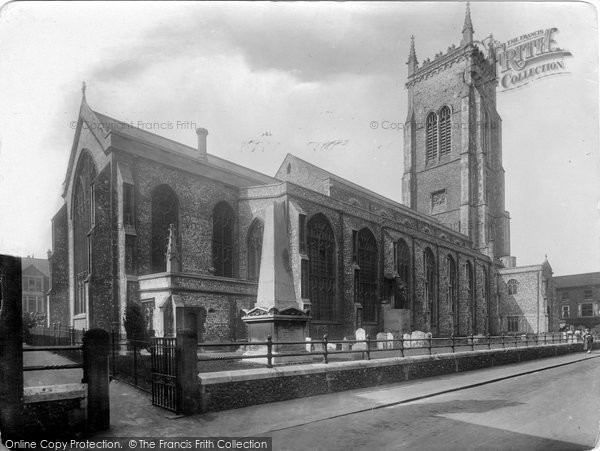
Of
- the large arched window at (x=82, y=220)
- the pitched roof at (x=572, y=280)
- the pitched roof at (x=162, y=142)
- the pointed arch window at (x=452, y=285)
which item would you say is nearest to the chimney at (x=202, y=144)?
the pitched roof at (x=162, y=142)

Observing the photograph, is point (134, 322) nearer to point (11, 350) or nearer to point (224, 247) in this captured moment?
point (224, 247)

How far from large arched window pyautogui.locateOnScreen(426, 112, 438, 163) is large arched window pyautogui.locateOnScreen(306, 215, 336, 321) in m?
26.7

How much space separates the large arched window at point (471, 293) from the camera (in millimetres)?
41000

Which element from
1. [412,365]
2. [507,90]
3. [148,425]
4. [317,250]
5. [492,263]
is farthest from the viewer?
[492,263]

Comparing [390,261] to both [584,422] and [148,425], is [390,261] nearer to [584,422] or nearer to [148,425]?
[584,422]

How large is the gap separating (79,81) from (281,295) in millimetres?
7863

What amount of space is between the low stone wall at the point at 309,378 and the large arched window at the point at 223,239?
1266cm

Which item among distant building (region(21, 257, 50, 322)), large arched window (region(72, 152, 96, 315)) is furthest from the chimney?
distant building (region(21, 257, 50, 322))

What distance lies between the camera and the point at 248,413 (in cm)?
834

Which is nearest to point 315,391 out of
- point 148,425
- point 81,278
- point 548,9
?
point 148,425

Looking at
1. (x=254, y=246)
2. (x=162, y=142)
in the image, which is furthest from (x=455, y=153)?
(x=162, y=142)

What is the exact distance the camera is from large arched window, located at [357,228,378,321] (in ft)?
93.8

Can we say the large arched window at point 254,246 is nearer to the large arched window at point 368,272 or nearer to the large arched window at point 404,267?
the large arched window at point 368,272

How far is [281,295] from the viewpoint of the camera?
13.3 m
